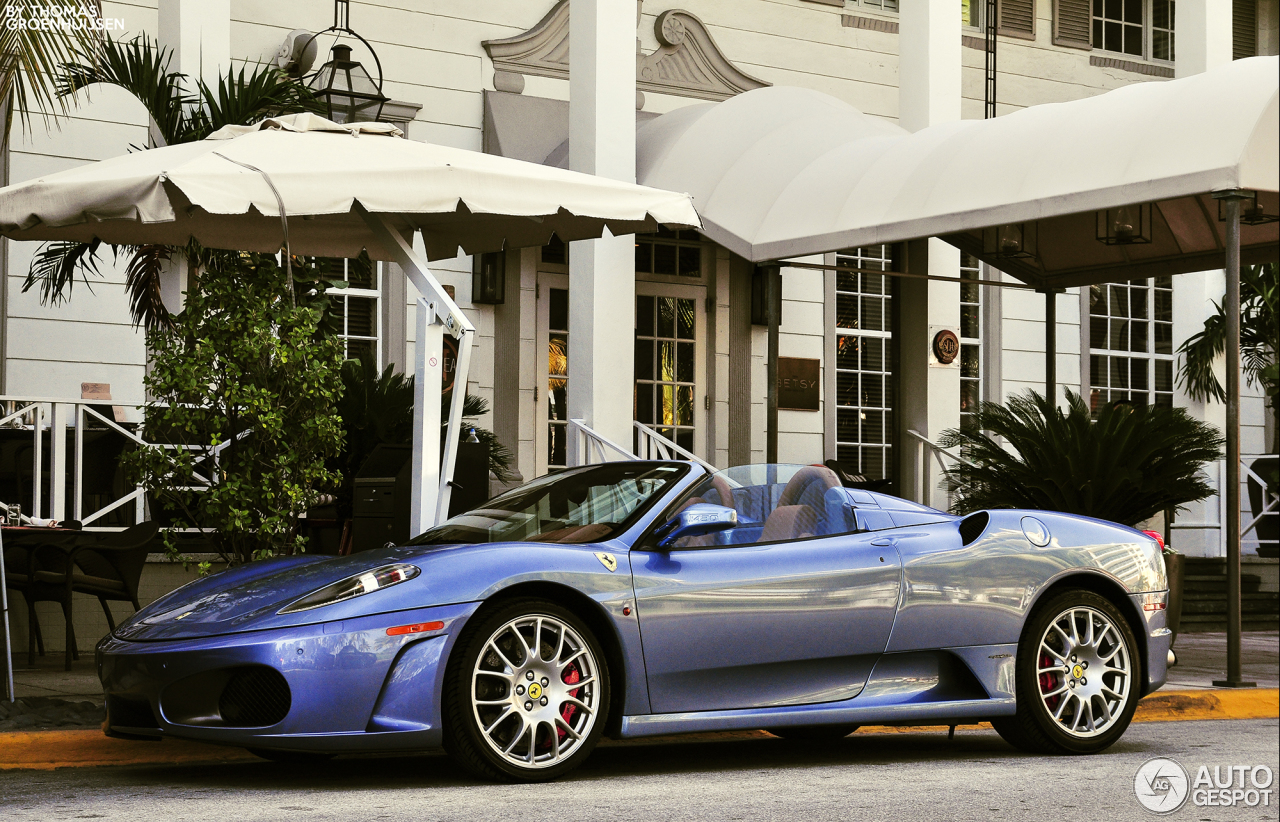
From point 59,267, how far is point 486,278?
432 cm

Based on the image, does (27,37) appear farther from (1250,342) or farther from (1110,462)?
(1250,342)

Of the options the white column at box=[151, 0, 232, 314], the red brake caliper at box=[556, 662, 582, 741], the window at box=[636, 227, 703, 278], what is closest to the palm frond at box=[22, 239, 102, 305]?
the white column at box=[151, 0, 232, 314]

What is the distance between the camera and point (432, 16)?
47.0ft

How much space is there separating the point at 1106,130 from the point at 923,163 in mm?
1560

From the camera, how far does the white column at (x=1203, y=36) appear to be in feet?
48.2

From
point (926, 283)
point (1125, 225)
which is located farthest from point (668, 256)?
point (1125, 225)

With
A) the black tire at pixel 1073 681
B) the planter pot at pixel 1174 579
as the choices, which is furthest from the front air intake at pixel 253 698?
the planter pot at pixel 1174 579

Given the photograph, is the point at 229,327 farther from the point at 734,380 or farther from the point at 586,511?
the point at 734,380

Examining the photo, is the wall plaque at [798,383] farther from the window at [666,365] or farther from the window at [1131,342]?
the window at [1131,342]

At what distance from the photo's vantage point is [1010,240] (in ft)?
43.2

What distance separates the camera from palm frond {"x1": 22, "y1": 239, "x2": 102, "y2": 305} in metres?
10.2

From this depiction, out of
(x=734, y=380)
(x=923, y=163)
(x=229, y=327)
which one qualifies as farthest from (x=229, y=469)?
(x=734, y=380)

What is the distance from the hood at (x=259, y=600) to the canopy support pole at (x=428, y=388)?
5.00 ft

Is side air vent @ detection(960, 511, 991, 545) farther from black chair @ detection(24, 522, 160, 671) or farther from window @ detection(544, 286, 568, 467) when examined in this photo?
window @ detection(544, 286, 568, 467)
